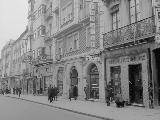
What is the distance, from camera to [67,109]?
1852 cm

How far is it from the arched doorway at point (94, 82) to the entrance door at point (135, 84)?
5.81 meters

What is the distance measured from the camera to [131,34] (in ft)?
62.4

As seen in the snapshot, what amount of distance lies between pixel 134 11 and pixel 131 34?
7.52ft

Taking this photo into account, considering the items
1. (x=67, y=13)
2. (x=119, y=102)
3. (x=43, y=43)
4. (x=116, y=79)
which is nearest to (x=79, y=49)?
(x=67, y=13)

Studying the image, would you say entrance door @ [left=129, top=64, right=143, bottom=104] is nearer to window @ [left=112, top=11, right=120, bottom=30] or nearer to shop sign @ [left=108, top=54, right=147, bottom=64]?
shop sign @ [left=108, top=54, right=147, bottom=64]

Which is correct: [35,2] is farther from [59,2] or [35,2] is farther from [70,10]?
[70,10]

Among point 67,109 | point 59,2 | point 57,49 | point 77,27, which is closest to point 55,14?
point 59,2

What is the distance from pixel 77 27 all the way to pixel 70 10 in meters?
3.40

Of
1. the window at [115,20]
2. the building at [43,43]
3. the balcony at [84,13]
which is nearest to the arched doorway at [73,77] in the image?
the balcony at [84,13]

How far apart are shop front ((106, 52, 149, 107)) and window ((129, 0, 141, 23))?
108 inches

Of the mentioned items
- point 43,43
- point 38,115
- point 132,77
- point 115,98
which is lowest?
point 38,115

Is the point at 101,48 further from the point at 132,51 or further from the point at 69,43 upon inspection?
the point at 69,43

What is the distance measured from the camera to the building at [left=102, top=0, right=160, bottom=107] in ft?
58.2

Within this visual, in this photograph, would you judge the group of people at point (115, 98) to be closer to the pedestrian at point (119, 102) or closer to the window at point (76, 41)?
the pedestrian at point (119, 102)
